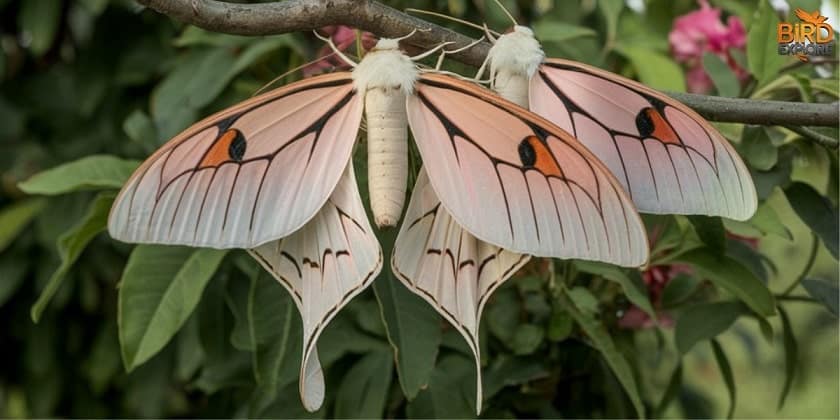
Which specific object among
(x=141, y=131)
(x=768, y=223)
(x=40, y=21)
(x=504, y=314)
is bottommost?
(x=504, y=314)

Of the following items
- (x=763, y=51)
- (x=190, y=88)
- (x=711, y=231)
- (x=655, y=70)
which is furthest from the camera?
(x=190, y=88)

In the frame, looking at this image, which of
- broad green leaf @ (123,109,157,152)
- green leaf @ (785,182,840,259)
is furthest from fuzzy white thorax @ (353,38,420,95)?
broad green leaf @ (123,109,157,152)

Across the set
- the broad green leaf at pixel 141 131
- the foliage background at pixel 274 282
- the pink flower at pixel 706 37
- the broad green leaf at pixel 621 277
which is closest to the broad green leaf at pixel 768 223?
the foliage background at pixel 274 282

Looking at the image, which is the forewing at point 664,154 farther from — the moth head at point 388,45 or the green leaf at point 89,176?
the green leaf at point 89,176

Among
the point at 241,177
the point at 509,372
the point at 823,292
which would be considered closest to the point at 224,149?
the point at 241,177

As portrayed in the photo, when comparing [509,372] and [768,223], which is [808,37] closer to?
[768,223]

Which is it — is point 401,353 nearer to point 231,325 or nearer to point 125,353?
point 125,353

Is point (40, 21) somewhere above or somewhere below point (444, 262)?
above
